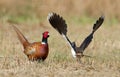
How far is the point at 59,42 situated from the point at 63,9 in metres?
4.98

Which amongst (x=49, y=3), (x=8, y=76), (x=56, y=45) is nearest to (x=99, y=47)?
(x=56, y=45)

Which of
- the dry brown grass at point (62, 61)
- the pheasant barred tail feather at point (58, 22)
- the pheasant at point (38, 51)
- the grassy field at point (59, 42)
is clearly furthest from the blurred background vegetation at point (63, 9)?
the pheasant at point (38, 51)

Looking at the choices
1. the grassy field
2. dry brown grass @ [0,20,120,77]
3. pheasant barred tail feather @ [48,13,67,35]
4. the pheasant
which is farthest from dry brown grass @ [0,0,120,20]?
the pheasant

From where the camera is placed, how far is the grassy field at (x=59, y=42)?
8982mm

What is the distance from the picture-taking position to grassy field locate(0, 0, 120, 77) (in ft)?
29.5

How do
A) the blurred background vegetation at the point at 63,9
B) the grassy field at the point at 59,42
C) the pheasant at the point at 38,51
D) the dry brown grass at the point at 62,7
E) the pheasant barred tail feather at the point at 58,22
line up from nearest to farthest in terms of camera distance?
1. the grassy field at the point at 59,42
2. the pheasant at the point at 38,51
3. the pheasant barred tail feather at the point at 58,22
4. the blurred background vegetation at the point at 63,9
5. the dry brown grass at the point at 62,7

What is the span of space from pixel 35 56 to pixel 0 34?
5060mm

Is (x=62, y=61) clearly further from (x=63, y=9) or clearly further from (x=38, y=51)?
(x=63, y=9)

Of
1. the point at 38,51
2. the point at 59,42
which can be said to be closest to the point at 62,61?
the point at 38,51

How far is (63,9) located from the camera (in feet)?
59.0

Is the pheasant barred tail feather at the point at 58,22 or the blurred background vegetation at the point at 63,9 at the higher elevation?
the blurred background vegetation at the point at 63,9

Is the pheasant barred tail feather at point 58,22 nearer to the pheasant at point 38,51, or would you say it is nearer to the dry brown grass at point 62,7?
the pheasant at point 38,51

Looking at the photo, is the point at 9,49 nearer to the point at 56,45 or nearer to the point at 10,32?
the point at 56,45

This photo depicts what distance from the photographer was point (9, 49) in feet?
38.0
